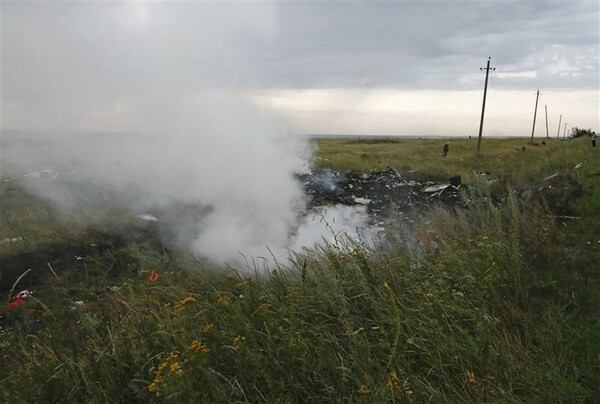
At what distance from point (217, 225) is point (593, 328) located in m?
6.73

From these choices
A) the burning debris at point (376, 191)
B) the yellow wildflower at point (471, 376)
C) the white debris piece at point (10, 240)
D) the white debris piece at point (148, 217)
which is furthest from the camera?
the burning debris at point (376, 191)

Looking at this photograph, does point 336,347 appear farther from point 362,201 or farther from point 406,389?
point 362,201

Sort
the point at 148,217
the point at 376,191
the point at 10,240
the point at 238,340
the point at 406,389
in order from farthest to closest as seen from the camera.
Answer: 1. the point at 376,191
2. the point at 148,217
3. the point at 10,240
4. the point at 238,340
5. the point at 406,389

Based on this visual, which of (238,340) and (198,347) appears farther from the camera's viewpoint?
(238,340)

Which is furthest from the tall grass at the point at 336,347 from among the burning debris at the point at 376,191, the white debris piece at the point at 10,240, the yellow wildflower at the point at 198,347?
the burning debris at the point at 376,191

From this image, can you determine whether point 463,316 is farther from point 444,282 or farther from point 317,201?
point 317,201

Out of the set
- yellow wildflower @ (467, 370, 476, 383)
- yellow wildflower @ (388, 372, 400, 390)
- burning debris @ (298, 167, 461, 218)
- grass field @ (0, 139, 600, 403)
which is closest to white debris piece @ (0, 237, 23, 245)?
grass field @ (0, 139, 600, 403)

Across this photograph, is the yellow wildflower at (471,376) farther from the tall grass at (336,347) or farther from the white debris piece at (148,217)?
the white debris piece at (148,217)

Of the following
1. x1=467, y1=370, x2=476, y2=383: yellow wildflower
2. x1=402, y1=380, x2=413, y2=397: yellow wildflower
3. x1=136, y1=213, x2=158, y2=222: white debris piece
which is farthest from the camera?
x1=136, y1=213, x2=158, y2=222: white debris piece

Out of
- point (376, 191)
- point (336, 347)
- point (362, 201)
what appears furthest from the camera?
point (376, 191)

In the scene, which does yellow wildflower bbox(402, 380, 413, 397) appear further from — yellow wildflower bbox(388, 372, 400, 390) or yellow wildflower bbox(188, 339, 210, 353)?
yellow wildflower bbox(188, 339, 210, 353)

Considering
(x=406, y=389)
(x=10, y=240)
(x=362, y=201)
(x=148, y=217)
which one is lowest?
(x=10, y=240)

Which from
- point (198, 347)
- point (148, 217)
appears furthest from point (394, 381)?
point (148, 217)

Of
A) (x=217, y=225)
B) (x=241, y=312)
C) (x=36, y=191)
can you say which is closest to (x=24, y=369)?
(x=241, y=312)
